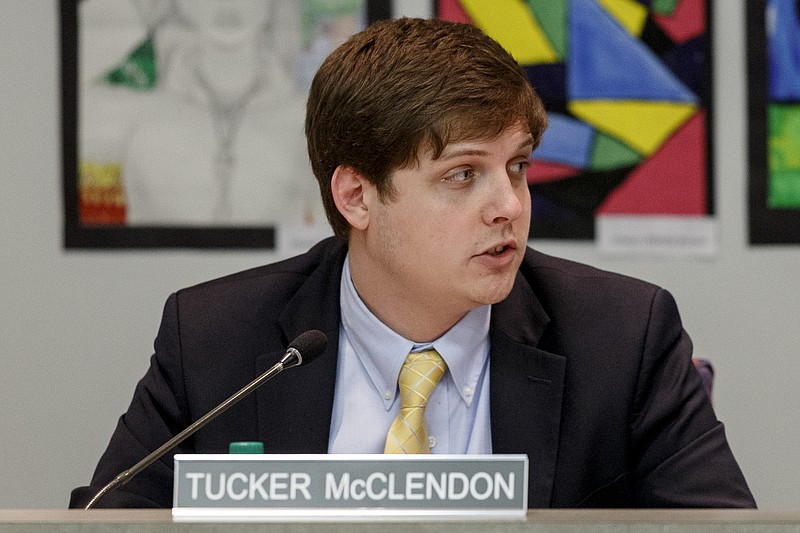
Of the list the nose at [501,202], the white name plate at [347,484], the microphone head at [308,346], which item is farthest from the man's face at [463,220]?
the white name plate at [347,484]

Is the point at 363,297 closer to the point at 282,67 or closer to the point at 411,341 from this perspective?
the point at 411,341

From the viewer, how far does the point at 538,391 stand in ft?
6.65

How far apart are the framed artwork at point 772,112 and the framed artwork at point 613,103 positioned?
0.14 metres

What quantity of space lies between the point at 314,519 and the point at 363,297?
3.52ft

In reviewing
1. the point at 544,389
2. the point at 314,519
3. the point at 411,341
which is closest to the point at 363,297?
the point at 411,341

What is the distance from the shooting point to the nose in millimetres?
1900

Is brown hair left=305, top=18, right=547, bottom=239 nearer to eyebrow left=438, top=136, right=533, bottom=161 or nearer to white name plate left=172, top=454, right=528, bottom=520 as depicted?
eyebrow left=438, top=136, right=533, bottom=161

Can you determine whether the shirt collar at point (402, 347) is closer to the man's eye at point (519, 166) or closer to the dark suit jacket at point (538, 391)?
the dark suit jacket at point (538, 391)

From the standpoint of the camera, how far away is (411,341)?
2096 mm

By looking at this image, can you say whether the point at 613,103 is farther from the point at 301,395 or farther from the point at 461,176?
the point at 301,395

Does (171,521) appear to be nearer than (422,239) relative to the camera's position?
Yes

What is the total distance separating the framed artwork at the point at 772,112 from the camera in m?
3.16

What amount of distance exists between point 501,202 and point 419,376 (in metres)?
0.36

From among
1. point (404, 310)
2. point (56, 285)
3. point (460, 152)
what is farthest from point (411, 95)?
point (56, 285)
